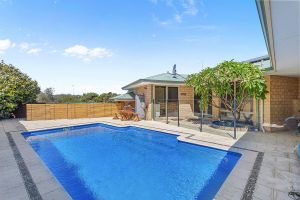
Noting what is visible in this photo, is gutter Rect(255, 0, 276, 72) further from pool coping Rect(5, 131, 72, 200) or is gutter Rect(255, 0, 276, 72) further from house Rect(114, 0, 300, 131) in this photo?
pool coping Rect(5, 131, 72, 200)

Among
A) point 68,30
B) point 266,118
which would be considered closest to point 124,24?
point 68,30

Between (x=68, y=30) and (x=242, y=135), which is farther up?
(x=68, y=30)

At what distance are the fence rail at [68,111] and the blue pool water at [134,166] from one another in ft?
17.8

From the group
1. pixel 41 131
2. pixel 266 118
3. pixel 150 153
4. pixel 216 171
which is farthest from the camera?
pixel 41 131

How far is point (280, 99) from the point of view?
1061cm

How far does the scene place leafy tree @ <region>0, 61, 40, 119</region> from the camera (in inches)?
656

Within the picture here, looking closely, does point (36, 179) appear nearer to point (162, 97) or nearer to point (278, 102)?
point (278, 102)

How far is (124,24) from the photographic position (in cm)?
1365

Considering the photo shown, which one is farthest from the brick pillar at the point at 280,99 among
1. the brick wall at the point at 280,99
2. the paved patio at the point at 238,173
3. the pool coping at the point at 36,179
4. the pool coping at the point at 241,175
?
the pool coping at the point at 36,179

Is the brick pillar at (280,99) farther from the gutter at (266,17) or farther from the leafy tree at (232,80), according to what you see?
the gutter at (266,17)

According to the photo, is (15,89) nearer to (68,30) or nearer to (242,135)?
(68,30)

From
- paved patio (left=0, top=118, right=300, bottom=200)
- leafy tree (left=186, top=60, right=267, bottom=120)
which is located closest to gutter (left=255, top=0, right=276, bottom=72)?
paved patio (left=0, top=118, right=300, bottom=200)

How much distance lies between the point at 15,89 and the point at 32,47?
426cm

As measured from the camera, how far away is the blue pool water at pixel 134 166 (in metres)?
4.67
